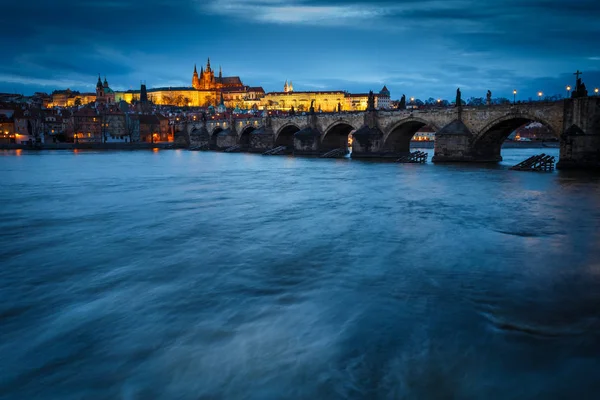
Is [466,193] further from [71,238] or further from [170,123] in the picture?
[170,123]

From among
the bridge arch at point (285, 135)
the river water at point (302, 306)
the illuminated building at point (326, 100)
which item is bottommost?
the river water at point (302, 306)

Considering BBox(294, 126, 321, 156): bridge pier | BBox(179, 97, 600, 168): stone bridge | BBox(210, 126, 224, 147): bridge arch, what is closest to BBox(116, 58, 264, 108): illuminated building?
BBox(210, 126, 224, 147): bridge arch

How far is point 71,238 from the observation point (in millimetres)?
10016

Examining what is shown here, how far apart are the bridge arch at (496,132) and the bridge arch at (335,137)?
15.6 metres

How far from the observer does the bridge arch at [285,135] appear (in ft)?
180

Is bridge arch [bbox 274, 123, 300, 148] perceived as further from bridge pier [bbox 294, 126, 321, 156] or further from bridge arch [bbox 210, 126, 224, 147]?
bridge arch [bbox 210, 126, 224, 147]

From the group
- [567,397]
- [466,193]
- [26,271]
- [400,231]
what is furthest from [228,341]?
[466,193]

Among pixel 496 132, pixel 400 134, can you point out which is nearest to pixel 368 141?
pixel 400 134

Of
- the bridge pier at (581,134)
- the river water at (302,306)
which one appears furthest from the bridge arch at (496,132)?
the river water at (302,306)

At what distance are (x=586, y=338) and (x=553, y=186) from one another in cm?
1662

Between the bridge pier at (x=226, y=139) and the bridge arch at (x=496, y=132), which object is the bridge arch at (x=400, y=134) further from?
the bridge pier at (x=226, y=139)

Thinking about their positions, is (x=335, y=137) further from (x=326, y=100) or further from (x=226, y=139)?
(x=326, y=100)

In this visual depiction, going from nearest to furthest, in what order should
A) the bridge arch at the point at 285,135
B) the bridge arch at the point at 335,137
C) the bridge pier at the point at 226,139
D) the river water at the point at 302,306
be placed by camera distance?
1. the river water at the point at 302,306
2. the bridge arch at the point at 335,137
3. the bridge arch at the point at 285,135
4. the bridge pier at the point at 226,139

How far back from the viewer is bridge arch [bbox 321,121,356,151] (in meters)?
46.5
